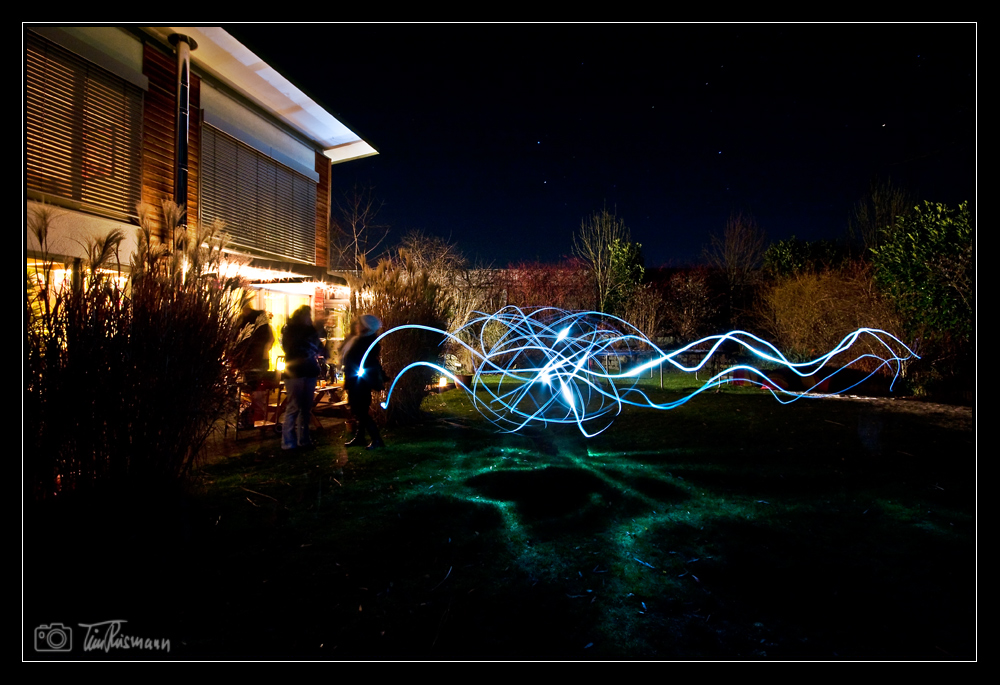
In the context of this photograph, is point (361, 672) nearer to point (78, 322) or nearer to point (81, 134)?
point (78, 322)

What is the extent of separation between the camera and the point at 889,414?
942 cm

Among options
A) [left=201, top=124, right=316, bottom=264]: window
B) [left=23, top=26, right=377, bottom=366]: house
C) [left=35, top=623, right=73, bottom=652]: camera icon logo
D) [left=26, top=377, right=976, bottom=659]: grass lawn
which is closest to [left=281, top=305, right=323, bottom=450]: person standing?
[left=26, top=377, right=976, bottom=659]: grass lawn

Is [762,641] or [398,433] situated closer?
[762,641]

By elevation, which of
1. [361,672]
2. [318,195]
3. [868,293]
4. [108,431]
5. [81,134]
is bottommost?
[361,672]

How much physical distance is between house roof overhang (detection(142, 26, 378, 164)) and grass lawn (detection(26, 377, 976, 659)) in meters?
7.76

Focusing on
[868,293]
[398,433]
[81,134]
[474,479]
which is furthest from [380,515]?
[868,293]

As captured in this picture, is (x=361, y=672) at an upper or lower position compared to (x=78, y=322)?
lower

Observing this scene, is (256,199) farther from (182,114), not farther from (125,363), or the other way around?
(125,363)

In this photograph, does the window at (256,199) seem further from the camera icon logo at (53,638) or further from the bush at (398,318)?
the camera icon logo at (53,638)

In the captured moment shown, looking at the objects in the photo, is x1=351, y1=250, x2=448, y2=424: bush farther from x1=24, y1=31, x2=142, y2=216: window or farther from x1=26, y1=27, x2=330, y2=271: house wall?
x1=24, y1=31, x2=142, y2=216: window

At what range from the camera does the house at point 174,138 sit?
730cm

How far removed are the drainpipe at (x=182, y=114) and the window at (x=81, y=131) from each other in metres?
0.57

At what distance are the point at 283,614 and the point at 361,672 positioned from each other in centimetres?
69

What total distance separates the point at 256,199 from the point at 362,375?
6978mm
